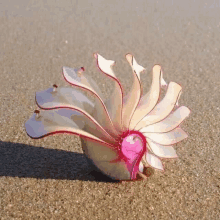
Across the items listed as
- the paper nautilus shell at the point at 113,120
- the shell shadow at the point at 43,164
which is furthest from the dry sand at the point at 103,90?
the paper nautilus shell at the point at 113,120

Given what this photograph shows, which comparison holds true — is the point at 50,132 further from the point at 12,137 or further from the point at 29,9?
the point at 29,9

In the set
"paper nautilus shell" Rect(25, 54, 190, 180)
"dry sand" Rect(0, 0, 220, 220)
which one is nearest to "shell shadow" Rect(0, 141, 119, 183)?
"dry sand" Rect(0, 0, 220, 220)

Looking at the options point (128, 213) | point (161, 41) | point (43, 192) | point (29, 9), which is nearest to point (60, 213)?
point (43, 192)

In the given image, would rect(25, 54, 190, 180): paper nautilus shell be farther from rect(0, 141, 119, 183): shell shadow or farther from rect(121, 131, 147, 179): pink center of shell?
rect(0, 141, 119, 183): shell shadow

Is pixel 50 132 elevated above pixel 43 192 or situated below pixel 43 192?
above

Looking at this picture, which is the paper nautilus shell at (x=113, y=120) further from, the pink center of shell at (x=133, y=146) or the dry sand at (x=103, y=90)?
the dry sand at (x=103, y=90)

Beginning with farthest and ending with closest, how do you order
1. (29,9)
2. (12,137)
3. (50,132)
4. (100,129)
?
(29,9)
(12,137)
(100,129)
(50,132)
